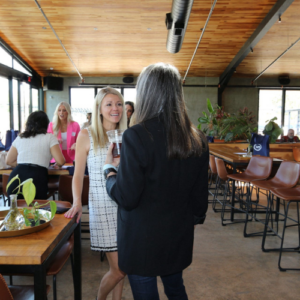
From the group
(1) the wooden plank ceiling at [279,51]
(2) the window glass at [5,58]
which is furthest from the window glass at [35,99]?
(1) the wooden plank ceiling at [279,51]

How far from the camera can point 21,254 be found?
45.8 inches

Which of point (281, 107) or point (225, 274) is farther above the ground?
point (281, 107)

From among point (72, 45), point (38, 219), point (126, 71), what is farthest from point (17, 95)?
point (38, 219)

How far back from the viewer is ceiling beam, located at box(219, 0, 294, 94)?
7125 millimetres

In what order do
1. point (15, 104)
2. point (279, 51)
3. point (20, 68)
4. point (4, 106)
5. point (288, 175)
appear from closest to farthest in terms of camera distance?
point (288, 175) < point (4, 106) < point (279, 51) < point (15, 104) < point (20, 68)

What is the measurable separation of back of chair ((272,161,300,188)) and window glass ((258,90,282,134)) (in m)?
11.1

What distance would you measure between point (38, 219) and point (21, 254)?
1.04 ft

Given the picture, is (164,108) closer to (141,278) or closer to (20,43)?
(141,278)

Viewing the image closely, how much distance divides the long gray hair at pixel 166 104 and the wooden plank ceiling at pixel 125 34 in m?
6.70

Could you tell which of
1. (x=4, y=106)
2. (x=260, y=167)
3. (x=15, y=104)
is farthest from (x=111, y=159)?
(x=15, y=104)

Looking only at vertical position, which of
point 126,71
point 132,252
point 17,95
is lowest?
point 132,252

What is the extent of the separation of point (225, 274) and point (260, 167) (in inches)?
70.4

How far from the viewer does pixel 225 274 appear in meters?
2.77

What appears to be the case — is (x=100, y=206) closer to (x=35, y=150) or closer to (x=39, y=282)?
(x=39, y=282)
